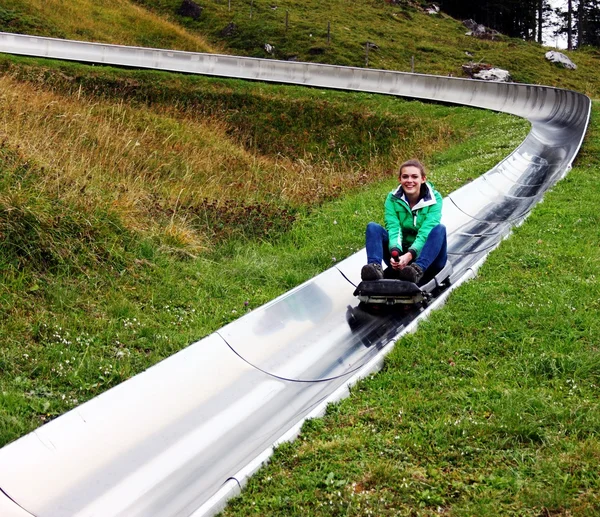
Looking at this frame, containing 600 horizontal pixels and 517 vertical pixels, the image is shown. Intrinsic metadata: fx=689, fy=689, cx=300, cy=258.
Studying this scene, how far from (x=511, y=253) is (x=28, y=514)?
216 inches

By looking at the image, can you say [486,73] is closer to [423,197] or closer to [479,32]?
[479,32]

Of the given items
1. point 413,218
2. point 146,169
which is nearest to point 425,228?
point 413,218

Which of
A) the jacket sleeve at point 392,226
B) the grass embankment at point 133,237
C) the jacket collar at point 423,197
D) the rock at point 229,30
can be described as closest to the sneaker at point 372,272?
the jacket sleeve at point 392,226

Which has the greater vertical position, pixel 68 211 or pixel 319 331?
pixel 68 211

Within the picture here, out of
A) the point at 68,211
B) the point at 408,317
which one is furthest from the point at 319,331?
the point at 68,211

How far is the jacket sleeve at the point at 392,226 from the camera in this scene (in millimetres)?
6483

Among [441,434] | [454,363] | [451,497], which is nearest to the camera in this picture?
[451,497]

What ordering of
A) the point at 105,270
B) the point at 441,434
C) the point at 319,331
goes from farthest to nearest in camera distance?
1. the point at 105,270
2. the point at 319,331
3. the point at 441,434

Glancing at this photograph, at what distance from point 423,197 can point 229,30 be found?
32.8 m

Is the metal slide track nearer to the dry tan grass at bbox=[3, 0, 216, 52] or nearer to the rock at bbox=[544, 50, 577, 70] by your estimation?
the dry tan grass at bbox=[3, 0, 216, 52]

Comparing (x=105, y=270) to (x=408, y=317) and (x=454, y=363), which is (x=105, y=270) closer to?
(x=408, y=317)

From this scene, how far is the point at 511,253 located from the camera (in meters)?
7.47

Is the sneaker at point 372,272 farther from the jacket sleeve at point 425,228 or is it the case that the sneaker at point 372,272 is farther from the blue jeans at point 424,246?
the jacket sleeve at point 425,228

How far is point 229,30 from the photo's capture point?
121 ft
